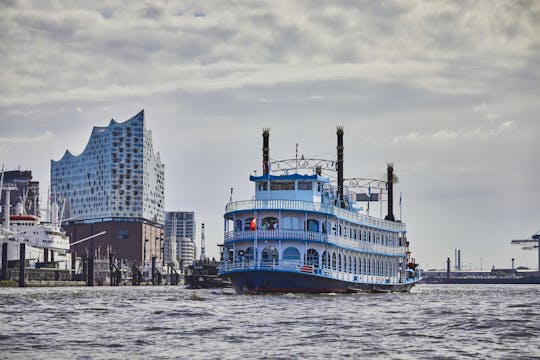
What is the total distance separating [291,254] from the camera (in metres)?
80.2

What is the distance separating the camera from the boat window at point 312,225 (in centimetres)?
8256

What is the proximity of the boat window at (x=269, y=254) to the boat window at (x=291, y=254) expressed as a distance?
2.60 ft

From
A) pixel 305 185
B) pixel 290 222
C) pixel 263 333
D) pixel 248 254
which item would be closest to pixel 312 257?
pixel 290 222

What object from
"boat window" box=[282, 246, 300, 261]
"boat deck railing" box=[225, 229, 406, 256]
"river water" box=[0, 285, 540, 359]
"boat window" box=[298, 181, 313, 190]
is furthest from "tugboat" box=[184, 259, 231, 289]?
"river water" box=[0, 285, 540, 359]

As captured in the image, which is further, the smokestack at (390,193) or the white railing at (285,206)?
the smokestack at (390,193)

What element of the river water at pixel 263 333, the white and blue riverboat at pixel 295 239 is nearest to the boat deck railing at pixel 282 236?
the white and blue riverboat at pixel 295 239

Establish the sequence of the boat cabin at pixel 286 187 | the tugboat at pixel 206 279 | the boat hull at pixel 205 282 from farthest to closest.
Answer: the tugboat at pixel 206 279 → the boat hull at pixel 205 282 → the boat cabin at pixel 286 187

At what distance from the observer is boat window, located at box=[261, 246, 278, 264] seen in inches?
3157

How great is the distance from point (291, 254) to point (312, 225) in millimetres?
3813

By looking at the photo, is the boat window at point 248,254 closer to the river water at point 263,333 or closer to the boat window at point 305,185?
the boat window at point 305,185

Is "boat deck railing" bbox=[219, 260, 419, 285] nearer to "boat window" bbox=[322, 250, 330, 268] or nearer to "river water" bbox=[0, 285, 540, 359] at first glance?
"boat window" bbox=[322, 250, 330, 268]

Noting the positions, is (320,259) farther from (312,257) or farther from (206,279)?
(206,279)

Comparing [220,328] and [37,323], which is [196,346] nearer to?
[220,328]

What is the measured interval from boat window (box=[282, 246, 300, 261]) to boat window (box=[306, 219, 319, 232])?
288 centimetres
